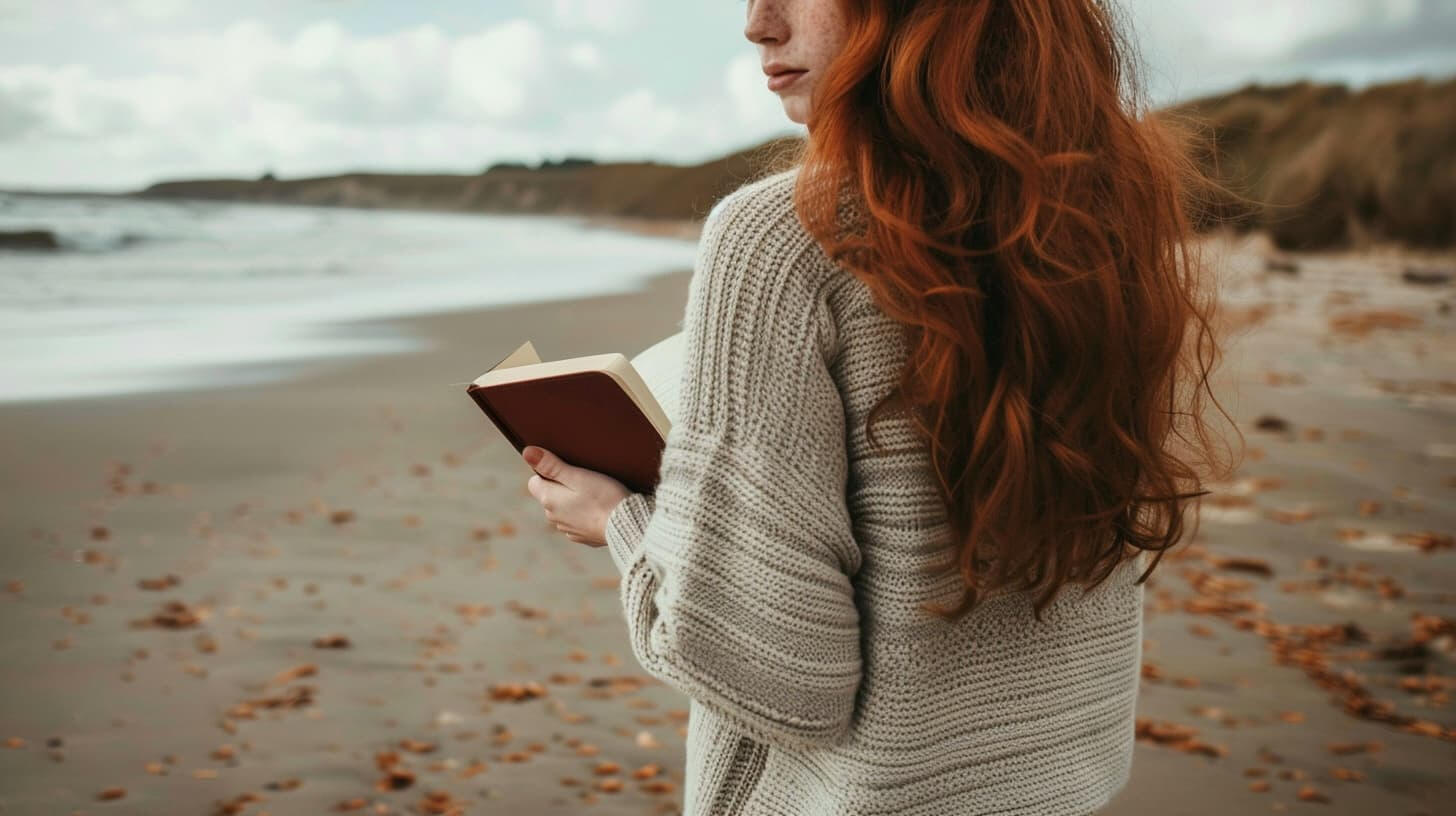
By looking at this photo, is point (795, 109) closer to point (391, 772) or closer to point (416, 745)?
point (391, 772)

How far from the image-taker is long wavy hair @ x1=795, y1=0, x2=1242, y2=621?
1253 mm

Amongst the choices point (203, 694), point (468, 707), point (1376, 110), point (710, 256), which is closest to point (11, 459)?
point (203, 694)

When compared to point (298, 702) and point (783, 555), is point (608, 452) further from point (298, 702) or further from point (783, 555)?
point (298, 702)

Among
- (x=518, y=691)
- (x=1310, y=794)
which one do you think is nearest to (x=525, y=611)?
(x=518, y=691)

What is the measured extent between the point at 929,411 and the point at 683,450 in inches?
10.6

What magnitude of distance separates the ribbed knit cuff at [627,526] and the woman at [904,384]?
0.6 inches

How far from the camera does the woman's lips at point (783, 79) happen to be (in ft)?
4.70

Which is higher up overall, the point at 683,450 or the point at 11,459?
the point at 683,450

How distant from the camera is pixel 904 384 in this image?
1.27 meters

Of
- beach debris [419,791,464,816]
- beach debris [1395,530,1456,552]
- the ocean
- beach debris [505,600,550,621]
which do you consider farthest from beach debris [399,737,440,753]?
the ocean

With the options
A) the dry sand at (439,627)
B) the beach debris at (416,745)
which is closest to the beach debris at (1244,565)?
the dry sand at (439,627)

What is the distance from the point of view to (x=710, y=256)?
1297 mm

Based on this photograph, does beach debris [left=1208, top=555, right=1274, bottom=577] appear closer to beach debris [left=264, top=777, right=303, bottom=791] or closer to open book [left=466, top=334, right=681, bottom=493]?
beach debris [left=264, top=777, right=303, bottom=791]

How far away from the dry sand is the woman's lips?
1192 millimetres
